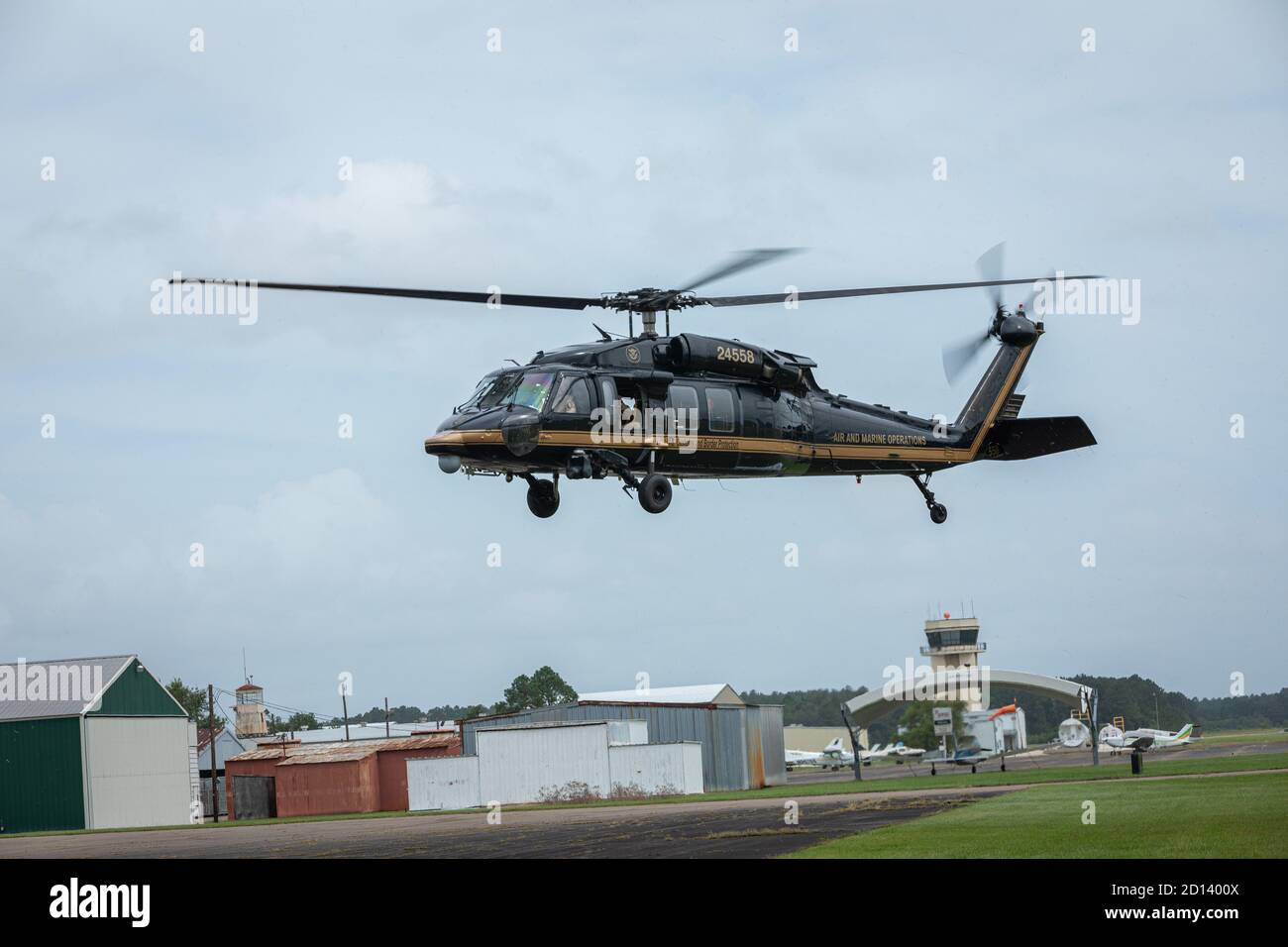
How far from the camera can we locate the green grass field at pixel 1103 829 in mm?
22094

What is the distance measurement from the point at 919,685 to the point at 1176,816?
72.1 m

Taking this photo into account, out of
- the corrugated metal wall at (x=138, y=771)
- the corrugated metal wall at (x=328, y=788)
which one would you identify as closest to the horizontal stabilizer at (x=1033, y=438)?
the corrugated metal wall at (x=328, y=788)

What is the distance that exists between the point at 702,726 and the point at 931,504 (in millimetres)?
36035

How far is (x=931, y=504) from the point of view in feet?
113

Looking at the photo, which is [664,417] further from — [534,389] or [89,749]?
[89,749]

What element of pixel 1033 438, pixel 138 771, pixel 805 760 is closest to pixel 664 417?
pixel 1033 438

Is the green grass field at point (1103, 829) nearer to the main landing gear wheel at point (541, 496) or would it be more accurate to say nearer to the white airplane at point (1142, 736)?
the main landing gear wheel at point (541, 496)

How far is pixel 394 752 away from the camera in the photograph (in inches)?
2635

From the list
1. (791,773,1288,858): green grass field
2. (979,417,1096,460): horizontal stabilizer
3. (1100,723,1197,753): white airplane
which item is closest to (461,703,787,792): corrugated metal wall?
(1100,723,1197,753): white airplane

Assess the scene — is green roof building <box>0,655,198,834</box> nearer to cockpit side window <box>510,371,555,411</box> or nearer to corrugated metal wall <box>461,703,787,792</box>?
corrugated metal wall <box>461,703,787,792</box>

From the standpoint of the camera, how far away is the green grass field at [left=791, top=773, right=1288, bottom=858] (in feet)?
72.5

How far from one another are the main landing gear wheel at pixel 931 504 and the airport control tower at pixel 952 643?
76509 mm

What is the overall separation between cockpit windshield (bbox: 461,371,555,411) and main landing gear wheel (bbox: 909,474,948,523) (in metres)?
11.5
